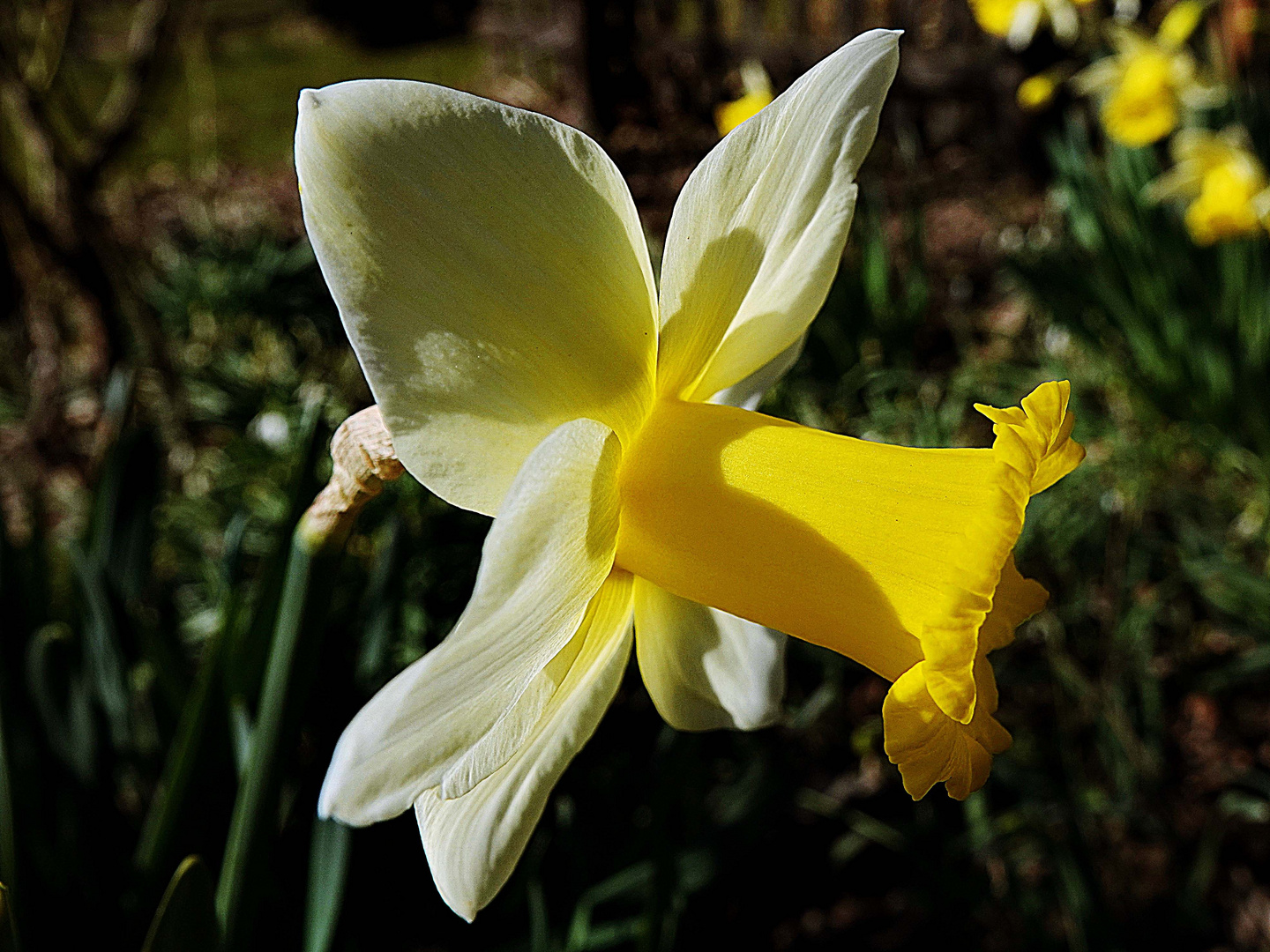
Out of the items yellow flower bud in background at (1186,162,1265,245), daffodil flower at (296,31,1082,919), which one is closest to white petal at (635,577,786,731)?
daffodil flower at (296,31,1082,919)

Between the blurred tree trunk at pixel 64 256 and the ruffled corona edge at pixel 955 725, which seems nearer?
the ruffled corona edge at pixel 955 725

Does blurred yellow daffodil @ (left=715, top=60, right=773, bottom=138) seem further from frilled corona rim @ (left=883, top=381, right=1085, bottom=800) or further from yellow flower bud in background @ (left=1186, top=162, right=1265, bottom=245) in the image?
frilled corona rim @ (left=883, top=381, right=1085, bottom=800)

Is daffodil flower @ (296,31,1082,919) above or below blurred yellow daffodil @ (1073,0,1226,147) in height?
above

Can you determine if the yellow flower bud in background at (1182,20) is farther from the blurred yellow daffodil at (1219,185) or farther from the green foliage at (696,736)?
the green foliage at (696,736)

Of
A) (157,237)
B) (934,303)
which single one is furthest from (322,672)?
(157,237)

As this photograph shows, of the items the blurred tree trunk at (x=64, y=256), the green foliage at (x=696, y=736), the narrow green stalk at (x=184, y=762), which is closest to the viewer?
the narrow green stalk at (x=184, y=762)

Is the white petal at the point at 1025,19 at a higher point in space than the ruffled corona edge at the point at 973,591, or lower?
lower

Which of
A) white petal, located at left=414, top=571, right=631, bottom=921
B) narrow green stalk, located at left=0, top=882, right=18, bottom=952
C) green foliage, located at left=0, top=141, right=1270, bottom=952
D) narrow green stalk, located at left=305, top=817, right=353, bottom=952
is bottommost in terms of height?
green foliage, located at left=0, top=141, right=1270, bottom=952

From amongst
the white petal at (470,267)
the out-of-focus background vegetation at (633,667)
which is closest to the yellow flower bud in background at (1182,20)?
the out-of-focus background vegetation at (633,667)
